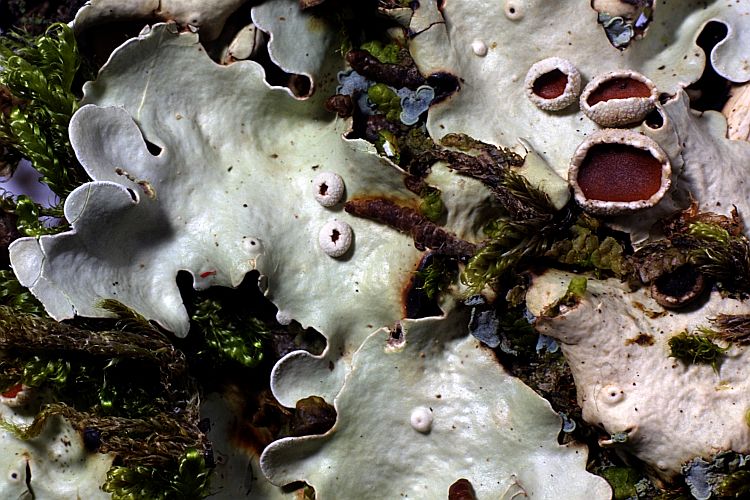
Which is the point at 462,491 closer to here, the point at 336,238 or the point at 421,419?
the point at 421,419

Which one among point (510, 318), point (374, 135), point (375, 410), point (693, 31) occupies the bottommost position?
point (375, 410)

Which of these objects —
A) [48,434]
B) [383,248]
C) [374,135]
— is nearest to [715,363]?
[383,248]

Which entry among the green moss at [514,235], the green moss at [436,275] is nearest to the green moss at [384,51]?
the green moss at [514,235]

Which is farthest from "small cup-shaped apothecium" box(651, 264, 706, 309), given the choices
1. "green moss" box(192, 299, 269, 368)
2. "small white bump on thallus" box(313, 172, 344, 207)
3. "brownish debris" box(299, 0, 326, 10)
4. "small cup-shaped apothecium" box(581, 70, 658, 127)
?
"brownish debris" box(299, 0, 326, 10)

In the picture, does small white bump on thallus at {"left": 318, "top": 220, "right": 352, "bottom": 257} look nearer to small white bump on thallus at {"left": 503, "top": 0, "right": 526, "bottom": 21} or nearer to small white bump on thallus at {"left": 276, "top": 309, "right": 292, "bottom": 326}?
small white bump on thallus at {"left": 276, "top": 309, "right": 292, "bottom": 326}

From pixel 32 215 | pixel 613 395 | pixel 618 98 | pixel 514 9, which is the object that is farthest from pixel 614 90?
pixel 32 215

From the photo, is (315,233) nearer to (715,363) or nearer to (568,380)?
(568,380)

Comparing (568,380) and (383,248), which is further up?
(383,248)
